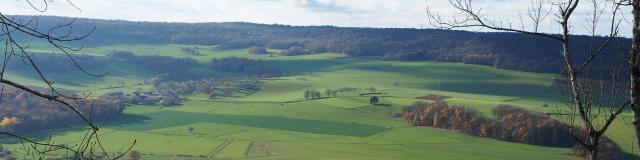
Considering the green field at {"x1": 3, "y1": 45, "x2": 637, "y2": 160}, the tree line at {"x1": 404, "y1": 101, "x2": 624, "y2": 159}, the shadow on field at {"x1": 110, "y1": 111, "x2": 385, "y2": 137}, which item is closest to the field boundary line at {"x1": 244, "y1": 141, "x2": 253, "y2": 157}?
the green field at {"x1": 3, "y1": 45, "x2": 637, "y2": 160}

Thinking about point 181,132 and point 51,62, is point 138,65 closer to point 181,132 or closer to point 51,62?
point 51,62

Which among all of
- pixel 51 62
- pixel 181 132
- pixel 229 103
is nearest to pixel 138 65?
pixel 51 62

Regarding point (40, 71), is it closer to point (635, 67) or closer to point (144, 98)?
point (635, 67)

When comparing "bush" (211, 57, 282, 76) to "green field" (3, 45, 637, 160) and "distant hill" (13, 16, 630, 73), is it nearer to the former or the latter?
"green field" (3, 45, 637, 160)

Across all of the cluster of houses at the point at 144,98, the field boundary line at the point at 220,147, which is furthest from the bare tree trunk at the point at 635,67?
the cluster of houses at the point at 144,98

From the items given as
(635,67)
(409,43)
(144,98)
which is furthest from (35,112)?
(409,43)

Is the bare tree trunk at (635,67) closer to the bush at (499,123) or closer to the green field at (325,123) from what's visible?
the green field at (325,123)
